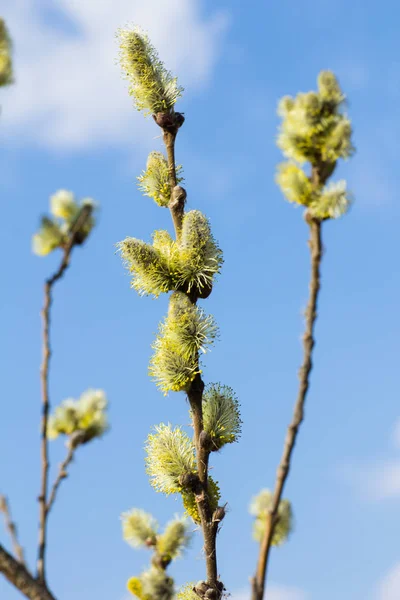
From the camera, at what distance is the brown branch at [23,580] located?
2.18 m

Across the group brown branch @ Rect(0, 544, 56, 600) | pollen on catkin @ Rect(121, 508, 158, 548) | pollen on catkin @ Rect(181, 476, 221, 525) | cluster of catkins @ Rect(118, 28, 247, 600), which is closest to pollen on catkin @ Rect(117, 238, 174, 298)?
cluster of catkins @ Rect(118, 28, 247, 600)

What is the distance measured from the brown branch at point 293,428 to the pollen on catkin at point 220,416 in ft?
7.20

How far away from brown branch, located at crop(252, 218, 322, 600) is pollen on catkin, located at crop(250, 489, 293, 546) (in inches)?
2.2

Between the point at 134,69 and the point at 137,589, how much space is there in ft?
10.7

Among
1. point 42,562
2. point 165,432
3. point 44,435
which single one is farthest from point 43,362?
point 165,432

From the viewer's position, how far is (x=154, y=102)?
4.93 m

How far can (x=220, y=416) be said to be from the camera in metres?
4.43

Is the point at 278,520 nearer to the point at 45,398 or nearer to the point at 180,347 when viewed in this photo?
the point at 45,398

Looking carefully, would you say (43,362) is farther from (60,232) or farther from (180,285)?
(180,285)

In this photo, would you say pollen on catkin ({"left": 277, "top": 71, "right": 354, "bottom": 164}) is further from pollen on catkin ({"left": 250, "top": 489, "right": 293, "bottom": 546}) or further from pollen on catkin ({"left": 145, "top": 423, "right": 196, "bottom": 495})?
pollen on catkin ({"left": 145, "top": 423, "right": 196, "bottom": 495})

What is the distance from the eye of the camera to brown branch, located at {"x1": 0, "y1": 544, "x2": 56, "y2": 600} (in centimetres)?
218

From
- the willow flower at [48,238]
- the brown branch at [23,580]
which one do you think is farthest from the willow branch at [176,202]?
the brown branch at [23,580]

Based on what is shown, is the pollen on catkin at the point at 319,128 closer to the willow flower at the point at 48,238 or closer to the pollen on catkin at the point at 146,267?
the willow flower at the point at 48,238

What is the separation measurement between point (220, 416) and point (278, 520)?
7.39 ft
